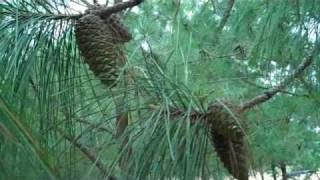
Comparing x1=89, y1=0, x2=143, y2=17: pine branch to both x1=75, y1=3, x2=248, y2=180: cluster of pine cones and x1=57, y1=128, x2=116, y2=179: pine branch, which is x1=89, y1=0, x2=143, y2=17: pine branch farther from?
x1=57, y1=128, x2=116, y2=179: pine branch

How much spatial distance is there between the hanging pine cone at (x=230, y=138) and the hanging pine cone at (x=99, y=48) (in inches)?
5.6

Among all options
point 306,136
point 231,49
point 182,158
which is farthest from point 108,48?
point 306,136

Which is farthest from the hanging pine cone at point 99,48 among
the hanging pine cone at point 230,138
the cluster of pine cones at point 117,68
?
the hanging pine cone at point 230,138

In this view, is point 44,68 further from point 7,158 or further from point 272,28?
point 272,28

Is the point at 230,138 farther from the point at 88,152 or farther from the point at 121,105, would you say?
the point at 88,152

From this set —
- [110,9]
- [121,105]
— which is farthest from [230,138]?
[110,9]

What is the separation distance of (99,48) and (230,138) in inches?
8.2

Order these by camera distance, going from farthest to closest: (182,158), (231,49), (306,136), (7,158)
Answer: (306,136) < (231,49) < (182,158) < (7,158)

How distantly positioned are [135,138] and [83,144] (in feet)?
0.61

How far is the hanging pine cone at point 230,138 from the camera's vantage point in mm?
675

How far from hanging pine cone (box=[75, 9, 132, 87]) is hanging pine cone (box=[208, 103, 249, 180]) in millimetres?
143

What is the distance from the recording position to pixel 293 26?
1027 millimetres

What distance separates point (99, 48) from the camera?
756 mm

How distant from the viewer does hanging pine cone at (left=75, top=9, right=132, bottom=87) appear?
2.45ft
